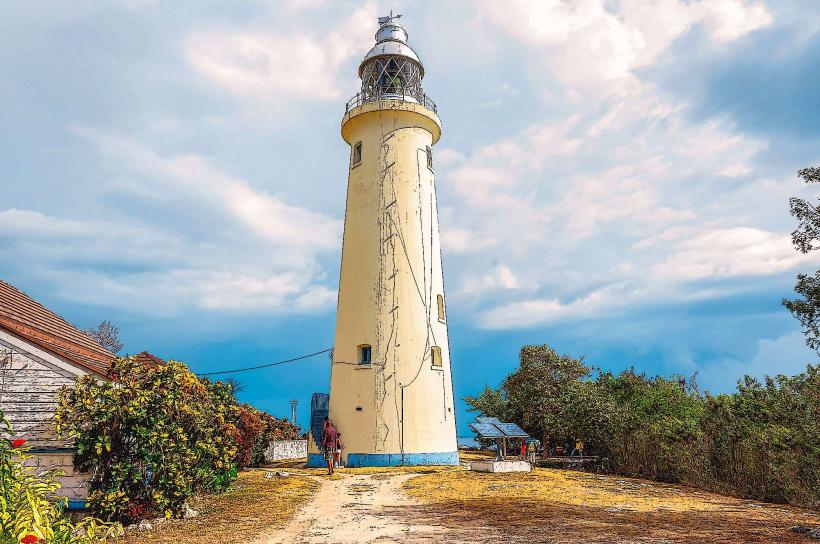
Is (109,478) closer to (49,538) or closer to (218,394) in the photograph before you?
(218,394)

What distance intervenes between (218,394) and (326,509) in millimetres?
4818

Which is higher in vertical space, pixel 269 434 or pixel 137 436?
pixel 269 434

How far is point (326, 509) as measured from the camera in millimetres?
12406

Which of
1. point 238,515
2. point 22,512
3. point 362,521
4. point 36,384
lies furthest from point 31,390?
point 22,512

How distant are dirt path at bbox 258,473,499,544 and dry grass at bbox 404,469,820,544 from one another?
556mm

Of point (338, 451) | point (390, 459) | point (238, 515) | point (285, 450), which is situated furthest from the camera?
point (285, 450)

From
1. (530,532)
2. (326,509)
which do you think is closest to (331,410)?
(326,509)

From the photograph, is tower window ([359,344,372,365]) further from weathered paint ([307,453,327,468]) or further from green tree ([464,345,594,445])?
green tree ([464,345,594,445])

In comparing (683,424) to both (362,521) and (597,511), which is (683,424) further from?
(362,521)

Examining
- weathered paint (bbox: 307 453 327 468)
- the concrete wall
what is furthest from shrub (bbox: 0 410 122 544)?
weathered paint (bbox: 307 453 327 468)

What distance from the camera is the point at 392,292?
2259 centimetres

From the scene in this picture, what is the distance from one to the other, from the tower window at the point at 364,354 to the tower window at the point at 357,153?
320 inches

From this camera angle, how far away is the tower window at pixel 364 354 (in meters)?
22.5

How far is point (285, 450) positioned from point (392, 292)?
13.7 meters
